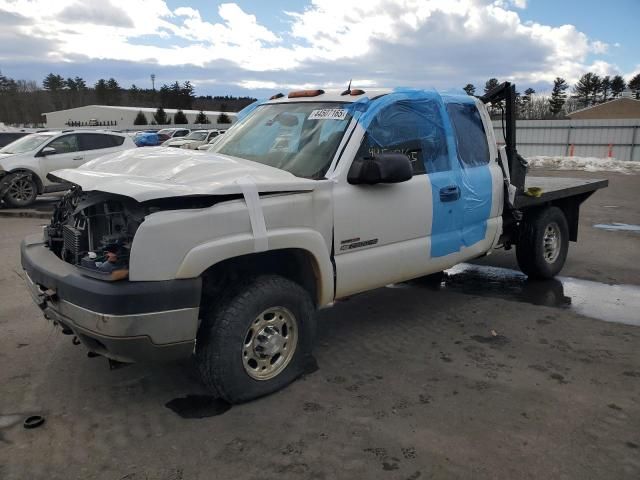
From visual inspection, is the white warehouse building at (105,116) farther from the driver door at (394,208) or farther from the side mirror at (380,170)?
the side mirror at (380,170)

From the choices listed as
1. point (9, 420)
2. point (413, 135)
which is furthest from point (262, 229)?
point (9, 420)

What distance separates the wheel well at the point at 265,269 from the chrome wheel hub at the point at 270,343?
0.95ft

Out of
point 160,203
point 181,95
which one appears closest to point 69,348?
point 160,203

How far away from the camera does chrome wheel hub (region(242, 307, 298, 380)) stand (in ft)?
11.7

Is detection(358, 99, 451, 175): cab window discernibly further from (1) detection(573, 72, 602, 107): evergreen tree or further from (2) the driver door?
(1) detection(573, 72, 602, 107): evergreen tree

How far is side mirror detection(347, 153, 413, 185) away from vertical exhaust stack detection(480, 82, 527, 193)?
2346mm

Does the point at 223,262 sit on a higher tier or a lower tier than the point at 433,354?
higher

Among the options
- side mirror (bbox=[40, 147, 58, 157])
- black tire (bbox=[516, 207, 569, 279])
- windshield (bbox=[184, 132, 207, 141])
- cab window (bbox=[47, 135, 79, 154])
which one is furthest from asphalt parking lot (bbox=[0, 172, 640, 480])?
windshield (bbox=[184, 132, 207, 141])

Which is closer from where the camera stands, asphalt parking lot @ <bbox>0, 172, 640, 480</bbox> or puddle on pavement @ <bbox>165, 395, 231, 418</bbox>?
asphalt parking lot @ <bbox>0, 172, 640, 480</bbox>

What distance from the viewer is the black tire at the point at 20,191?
1288 cm

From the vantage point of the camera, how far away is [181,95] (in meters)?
101

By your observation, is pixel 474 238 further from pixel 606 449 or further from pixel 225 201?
pixel 225 201

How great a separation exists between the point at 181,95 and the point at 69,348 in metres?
103

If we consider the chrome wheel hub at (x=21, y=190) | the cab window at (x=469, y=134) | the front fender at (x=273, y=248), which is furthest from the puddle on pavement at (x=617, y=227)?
the chrome wheel hub at (x=21, y=190)
